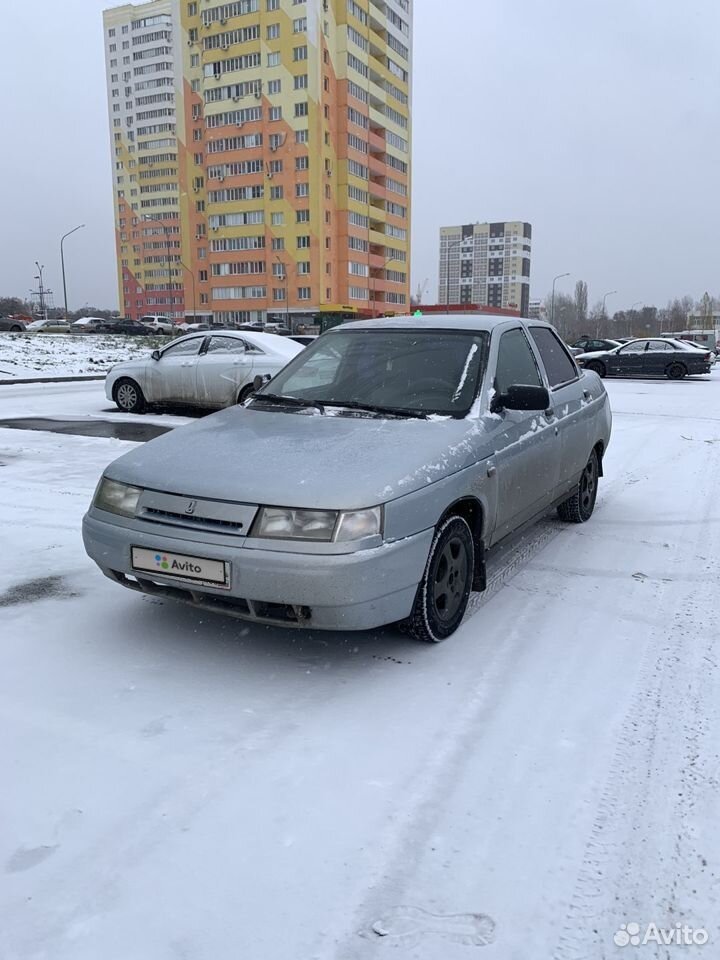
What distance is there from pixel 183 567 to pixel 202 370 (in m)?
8.77

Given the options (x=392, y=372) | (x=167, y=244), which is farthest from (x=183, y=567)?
(x=167, y=244)

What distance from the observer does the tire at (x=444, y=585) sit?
344 cm

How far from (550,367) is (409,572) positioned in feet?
8.81

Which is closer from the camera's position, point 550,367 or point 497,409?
point 497,409

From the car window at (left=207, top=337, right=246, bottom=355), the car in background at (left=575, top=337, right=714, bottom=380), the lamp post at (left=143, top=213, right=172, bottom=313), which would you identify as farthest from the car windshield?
the lamp post at (left=143, top=213, right=172, bottom=313)

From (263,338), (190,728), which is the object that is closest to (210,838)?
(190,728)

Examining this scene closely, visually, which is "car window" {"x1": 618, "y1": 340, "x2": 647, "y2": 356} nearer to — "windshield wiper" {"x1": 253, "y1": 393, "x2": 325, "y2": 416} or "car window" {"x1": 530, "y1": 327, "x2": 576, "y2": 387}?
"car window" {"x1": 530, "y1": 327, "x2": 576, "y2": 387}

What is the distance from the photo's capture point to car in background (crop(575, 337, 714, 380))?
24.9 meters

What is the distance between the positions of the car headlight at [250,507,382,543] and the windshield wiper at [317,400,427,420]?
3.36 feet

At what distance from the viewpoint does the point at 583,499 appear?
5.98 metres

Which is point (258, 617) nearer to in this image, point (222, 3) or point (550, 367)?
point (550, 367)

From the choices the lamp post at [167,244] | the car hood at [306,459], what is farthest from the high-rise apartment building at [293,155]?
the car hood at [306,459]

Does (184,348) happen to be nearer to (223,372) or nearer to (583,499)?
(223,372)

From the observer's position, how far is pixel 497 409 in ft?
13.6
